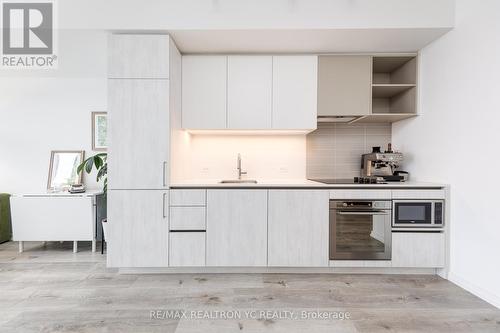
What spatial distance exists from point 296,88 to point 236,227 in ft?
5.23

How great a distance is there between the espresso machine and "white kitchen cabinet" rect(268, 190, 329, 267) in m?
0.72

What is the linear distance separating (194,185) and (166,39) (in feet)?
4.62

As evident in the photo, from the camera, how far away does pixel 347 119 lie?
311 cm

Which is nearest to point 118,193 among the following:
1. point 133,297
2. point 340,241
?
point 133,297

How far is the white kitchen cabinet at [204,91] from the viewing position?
2.86 m

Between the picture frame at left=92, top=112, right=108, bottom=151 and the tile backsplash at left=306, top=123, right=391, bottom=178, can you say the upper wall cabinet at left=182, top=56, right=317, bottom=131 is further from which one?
→ the picture frame at left=92, top=112, right=108, bottom=151

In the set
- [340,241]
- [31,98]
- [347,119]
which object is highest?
[31,98]

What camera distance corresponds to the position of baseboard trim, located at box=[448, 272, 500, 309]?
6.73 ft

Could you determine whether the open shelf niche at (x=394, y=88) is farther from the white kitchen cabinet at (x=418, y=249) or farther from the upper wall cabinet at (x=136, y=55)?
the upper wall cabinet at (x=136, y=55)

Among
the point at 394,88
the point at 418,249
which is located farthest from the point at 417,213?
the point at 394,88

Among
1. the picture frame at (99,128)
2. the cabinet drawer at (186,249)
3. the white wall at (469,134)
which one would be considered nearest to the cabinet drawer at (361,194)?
the white wall at (469,134)

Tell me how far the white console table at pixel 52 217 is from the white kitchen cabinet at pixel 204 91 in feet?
5.57

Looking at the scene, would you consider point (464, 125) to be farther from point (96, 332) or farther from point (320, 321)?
point (96, 332)

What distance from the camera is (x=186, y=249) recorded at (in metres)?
2.54
